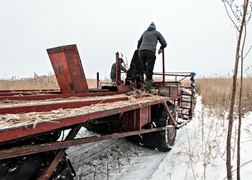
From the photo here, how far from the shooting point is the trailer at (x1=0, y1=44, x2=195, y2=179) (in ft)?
3.60

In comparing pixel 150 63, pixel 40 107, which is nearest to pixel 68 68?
pixel 40 107

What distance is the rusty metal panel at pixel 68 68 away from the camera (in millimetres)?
2520

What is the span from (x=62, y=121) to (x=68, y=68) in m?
1.53

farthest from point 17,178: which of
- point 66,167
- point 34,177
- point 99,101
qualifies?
point 99,101

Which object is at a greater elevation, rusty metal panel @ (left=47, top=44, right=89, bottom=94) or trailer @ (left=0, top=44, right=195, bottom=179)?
rusty metal panel @ (left=47, top=44, right=89, bottom=94)

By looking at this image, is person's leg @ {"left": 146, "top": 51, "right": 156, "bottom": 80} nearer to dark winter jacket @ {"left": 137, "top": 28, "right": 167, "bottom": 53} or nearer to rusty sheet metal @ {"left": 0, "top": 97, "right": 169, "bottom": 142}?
dark winter jacket @ {"left": 137, "top": 28, "right": 167, "bottom": 53}

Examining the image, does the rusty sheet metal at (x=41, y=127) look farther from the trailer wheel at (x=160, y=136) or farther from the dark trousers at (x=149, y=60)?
the dark trousers at (x=149, y=60)

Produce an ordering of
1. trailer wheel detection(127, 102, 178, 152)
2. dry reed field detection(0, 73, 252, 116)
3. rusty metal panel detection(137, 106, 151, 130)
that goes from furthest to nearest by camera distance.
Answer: dry reed field detection(0, 73, 252, 116)
trailer wheel detection(127, 102, 178, 152)
rusty metal panel detection(137, 106, 151, 130)

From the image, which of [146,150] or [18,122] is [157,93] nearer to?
[146,150]

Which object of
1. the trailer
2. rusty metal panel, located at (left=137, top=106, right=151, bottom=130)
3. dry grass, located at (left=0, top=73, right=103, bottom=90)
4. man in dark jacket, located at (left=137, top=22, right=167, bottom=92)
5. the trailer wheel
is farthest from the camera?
dry grass, located at (left=0, top=73, right=103, bottom=90)

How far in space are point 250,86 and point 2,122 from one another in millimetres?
7780

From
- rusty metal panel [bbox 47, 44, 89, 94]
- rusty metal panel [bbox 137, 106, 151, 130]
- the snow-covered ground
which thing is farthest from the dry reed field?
rusty metal panel [bbox 47, 44, 89, 94]

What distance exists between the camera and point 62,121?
1160 millimetres

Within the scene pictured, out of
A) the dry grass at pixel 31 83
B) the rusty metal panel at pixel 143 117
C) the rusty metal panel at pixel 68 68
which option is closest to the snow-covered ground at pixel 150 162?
the rusty metal panel at pixel 143 117
